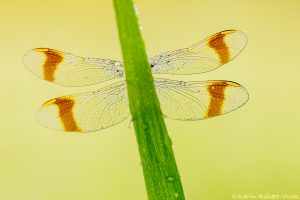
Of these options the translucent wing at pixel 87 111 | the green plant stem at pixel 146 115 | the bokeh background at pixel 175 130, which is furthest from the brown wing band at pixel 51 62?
the bokeh background at pixel 175 130

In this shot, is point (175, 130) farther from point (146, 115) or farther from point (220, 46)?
point (146, 115)

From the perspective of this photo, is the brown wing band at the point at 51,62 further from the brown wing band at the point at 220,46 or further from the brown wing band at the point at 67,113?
the brown wing band at the point at 220,46

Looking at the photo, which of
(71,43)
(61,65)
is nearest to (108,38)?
(71,43)

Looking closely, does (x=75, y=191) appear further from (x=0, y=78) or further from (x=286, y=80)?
(x=286, y=80)

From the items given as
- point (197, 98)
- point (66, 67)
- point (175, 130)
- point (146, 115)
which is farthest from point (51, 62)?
point (175, 130)

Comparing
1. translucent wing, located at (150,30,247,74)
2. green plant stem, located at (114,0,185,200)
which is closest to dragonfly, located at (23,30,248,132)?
translucent wing, located at (150,30,247,74)
